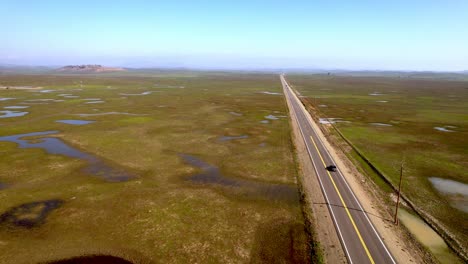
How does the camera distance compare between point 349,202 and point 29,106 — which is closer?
point 349,202

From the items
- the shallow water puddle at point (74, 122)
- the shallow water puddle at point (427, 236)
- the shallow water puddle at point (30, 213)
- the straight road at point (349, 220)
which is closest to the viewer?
the straight road at point (349, 220)

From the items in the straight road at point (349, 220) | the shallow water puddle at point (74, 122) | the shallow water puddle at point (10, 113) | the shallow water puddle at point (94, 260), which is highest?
the shallow water puddle at point (10, 113)

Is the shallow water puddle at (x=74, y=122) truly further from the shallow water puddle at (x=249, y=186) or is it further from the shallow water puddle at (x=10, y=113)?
the shallow water puddle at (x=249, y=186)

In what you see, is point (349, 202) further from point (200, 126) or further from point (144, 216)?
point (200, 126)

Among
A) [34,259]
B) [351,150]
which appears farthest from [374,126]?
[34,259]

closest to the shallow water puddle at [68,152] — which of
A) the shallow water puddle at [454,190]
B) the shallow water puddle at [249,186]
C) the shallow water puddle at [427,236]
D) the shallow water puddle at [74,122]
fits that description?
the shallow water puddle at [74,122]

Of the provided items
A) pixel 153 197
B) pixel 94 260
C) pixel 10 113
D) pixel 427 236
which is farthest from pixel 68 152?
pixel 427 236

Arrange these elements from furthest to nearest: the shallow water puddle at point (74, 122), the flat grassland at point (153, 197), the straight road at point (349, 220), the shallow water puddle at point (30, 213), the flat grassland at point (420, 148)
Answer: the shallow water puddle at point (74, 122) < the flat grassland at point (420, 148) < the shallow water puddle at point (30, 213) < the flat grassland at point (153, 197) < the straight road at point (349, 220)

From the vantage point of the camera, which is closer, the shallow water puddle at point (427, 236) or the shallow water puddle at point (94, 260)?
the shallow water puddle at point (94, 260)

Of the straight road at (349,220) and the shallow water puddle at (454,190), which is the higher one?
the straight road at (349,220)
